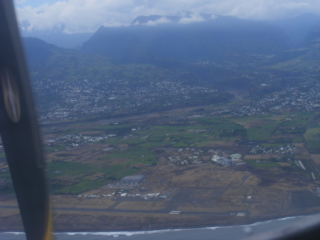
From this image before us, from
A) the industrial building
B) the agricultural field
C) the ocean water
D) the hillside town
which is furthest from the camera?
the hillside town

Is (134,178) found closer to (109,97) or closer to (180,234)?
(180,234)

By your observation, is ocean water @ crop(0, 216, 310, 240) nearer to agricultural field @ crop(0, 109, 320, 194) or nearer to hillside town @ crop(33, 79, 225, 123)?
agricultural field @ crop(0, 109, 320, 194)

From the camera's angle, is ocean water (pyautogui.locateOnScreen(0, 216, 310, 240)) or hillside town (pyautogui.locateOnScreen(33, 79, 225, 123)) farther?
hillside town (pyautogui.locateOnScreen(33, 79, 225, 123))

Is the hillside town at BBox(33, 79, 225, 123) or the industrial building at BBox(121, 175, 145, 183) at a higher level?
the industrial building at BBox(121, 175, 145, 183)

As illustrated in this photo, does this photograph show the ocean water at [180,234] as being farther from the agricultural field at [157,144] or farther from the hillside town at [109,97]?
the hillside town at [109,97]

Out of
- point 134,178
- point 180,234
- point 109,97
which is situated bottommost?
point 109,97

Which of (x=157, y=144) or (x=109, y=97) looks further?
(x=109, y=97)

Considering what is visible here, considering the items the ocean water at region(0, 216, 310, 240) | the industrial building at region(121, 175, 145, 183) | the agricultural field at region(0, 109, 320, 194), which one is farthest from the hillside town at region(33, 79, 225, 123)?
the ocean water at region(0, 216, 310, 240)

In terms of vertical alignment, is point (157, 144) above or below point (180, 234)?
below

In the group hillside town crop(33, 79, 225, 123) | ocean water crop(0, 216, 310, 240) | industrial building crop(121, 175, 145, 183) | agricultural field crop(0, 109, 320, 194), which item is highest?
ocean water crop(0, 216, 310, 240)

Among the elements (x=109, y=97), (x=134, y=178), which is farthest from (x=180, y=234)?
(x=109, y=97)
